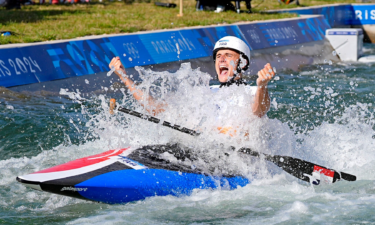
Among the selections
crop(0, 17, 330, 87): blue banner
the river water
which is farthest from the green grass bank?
the river water

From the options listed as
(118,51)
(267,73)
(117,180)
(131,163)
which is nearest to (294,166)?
(267,73)

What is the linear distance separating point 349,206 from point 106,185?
234 centimetres

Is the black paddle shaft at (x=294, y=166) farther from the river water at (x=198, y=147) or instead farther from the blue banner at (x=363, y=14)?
the blue banner at (x=363, y=14)

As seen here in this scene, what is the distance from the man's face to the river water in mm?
231

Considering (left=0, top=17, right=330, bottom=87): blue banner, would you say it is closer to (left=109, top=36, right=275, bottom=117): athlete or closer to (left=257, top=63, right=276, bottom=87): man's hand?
(left=109, top=36, right=275, bottom=117): athlete

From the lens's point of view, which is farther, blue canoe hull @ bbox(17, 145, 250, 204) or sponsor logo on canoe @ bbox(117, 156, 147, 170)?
sponsor logo on canoe @ bbox(117, 156, 147, 170)

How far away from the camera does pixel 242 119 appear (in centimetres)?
574

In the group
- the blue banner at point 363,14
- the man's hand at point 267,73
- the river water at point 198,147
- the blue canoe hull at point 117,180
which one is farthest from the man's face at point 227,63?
the blue banner at point 363,14

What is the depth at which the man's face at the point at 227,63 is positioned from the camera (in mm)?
6031

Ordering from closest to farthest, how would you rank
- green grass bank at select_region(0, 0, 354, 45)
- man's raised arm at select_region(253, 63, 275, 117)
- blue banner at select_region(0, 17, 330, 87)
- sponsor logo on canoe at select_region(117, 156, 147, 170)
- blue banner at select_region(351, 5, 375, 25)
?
1. man's raised arm at select_region(253, 63, 275, 117)
2. sponsor logo on canoe at select_region(117, 156, 147, 170)
3. blue banner at select_region(0, 17, 330, 87)
4. green grass bank at select_region(0, 0, 354, 45)
5. blue banner at select_region(351, 5, 375, 25)

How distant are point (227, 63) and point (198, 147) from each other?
105 cm

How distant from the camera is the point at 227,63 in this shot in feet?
19.9

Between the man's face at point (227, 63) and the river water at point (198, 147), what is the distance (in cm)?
23

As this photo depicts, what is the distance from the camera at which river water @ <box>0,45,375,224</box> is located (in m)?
4.91
